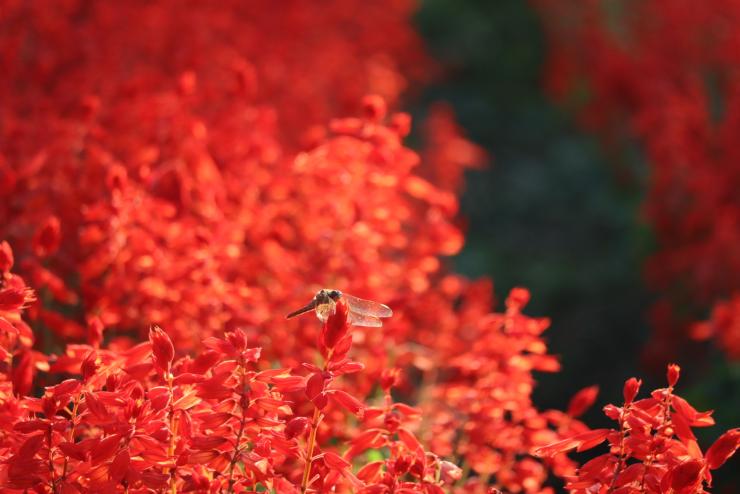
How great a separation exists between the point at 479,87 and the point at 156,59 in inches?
220

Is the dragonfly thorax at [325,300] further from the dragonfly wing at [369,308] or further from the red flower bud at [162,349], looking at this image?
the red flower bud at [162,349]

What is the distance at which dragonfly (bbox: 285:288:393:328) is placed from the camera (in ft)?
5.92

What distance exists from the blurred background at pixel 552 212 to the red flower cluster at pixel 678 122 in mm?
285

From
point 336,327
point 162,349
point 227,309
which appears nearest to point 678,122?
Result: point 227,309

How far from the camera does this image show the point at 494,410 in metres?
2.31

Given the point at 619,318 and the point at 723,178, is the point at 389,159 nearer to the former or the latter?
the point at 723,178

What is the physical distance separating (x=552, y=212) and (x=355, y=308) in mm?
6256

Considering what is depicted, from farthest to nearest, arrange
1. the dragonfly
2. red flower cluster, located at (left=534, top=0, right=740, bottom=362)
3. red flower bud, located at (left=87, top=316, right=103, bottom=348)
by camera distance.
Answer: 1. red flower cluster, located at (left=534, top=0, right=740, bottom=362)
2. red flower bud, located at (left=87, top=316, right=103, bottom=348)
3. the dragonfly

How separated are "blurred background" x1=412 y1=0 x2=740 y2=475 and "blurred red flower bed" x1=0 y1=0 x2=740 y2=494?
107cm

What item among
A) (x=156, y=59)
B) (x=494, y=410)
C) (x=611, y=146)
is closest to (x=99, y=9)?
(x=156, y=59)

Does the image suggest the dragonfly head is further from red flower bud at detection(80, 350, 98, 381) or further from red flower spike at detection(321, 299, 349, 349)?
red flower bud at detection(80, 350, 98, 381)

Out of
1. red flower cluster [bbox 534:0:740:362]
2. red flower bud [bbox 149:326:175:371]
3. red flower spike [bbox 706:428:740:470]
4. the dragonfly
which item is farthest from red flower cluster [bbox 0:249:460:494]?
red flower cluster [bbox 534:0:740:362]

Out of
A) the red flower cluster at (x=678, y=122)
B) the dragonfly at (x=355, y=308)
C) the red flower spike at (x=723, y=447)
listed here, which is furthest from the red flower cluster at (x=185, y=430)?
the red flower cluster at (x=678, y=122)

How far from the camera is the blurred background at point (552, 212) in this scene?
5.52 m
